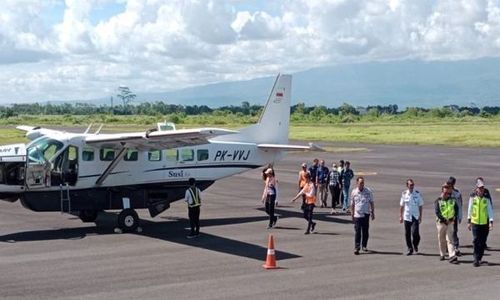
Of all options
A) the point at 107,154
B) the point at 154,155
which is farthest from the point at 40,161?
the point at 154,155

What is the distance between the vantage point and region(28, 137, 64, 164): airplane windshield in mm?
19459

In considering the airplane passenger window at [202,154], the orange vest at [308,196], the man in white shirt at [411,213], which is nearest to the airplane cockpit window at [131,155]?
the airplane passenger window at [202,154]

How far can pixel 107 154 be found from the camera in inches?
818

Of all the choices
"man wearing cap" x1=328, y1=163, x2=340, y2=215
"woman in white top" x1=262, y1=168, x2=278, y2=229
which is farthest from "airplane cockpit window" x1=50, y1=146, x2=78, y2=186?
"man wearing cap" x1=328, y1=163, x2=340, y2=215

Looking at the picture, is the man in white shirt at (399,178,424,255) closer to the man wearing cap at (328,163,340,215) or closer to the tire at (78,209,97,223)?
the man wearing cap at (328,163,340,215)

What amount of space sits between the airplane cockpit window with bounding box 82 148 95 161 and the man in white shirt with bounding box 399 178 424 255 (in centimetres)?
875

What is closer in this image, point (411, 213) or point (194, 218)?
point (411, 213)

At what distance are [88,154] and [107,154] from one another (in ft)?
1.83

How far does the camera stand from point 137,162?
21359mm

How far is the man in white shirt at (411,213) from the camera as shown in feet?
53.5

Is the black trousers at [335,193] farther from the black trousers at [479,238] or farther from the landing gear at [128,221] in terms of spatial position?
the black trousers at [479,238]

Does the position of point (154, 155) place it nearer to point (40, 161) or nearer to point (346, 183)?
point (40, 161)

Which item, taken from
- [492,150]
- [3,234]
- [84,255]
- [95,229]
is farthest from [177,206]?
[492,150]

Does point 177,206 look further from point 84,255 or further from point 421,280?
point 421,280
